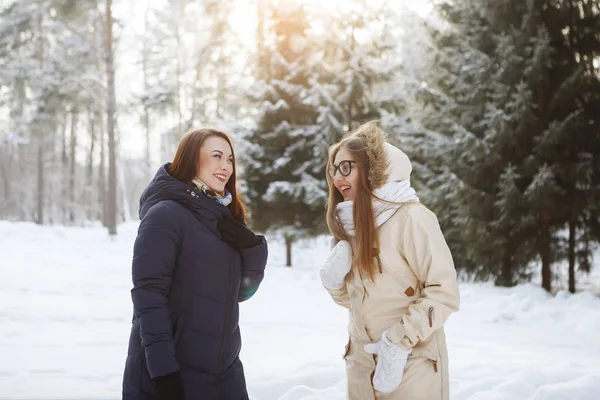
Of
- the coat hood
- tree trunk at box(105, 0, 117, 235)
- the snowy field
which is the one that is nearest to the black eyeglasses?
the coat hood

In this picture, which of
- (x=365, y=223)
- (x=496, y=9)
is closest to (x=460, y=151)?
(x=496, y=9)

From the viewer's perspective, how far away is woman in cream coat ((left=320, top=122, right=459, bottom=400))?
6.93 ft

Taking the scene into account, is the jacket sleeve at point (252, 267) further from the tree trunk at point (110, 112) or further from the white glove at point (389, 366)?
the tree trunk at point (110, 112)

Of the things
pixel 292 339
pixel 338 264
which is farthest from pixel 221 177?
pixel 292 339

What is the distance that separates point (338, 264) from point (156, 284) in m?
0.85

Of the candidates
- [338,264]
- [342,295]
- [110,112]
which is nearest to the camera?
[338,264]

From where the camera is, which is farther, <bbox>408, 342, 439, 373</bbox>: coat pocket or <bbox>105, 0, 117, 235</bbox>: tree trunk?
<bbox>105, 0, 117, 235</bbox>: tree trunk

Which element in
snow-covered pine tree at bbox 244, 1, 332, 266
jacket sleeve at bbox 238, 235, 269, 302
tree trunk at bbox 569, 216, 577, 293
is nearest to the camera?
jacket sleeve at bbox 238, 235, 269, 302

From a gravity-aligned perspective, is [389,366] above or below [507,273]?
above

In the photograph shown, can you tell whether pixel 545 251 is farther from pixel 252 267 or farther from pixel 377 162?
pixel 252 267

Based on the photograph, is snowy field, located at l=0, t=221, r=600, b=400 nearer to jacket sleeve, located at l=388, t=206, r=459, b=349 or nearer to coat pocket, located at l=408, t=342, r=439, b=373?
coat pocket, located at l=408, t=342, r=439, b=373

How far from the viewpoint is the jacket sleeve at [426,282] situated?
6.82 feet

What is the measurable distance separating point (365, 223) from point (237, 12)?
20911 mm

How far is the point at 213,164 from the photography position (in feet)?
8.32
